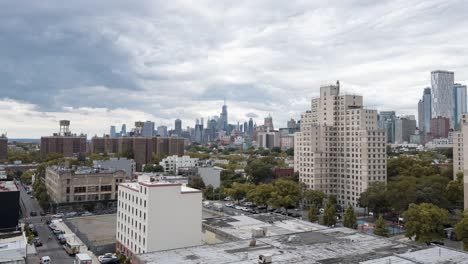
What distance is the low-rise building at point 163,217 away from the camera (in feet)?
115

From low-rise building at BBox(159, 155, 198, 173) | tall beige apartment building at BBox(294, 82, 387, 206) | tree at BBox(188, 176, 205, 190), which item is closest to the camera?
tall beige apartment building at BBox(294, 82, 387, 206)

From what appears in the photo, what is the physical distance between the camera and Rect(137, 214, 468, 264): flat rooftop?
83.6 feet

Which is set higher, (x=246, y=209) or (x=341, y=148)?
(x=341, y=148)

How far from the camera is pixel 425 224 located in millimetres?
38875

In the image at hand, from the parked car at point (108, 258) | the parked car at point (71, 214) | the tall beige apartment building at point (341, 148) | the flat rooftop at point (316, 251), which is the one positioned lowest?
the parked car at point (108, 258)

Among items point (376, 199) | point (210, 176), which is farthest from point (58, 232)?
point (376, 199)

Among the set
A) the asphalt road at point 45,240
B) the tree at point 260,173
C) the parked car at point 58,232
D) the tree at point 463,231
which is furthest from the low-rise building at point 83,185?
the tree at point 463,231

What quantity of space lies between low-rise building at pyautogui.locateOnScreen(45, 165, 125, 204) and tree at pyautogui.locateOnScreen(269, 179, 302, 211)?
2626cm

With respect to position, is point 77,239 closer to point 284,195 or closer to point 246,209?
point 246,209

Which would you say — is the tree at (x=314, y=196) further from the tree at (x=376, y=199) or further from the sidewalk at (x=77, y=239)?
the sidewalk at (x=77, y=239)

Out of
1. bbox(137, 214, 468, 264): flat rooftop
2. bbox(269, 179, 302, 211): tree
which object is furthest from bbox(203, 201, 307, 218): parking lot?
bbox(137, 214, 468, 264): flat rooftop

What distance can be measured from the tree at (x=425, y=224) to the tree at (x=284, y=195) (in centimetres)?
2069

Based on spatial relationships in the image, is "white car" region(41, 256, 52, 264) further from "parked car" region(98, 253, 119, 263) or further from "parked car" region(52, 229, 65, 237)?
"parked car" region(52, 229, 65, 237)

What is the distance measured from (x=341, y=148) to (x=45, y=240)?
48382mm
